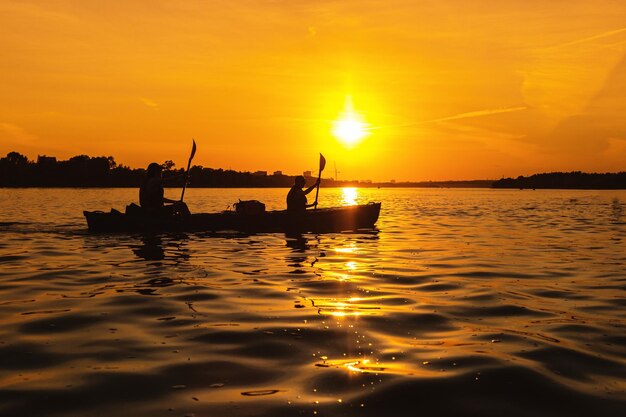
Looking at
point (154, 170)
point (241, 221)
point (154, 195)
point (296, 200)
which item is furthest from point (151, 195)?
point (296, 200)

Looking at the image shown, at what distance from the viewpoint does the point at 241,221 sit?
22.5 metres

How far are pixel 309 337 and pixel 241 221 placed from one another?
1591 centimetres

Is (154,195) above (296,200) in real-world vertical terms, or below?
above

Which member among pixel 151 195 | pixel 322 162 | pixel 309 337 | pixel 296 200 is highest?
pixel 322 162

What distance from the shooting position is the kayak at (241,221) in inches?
819

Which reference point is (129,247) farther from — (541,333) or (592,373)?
(592,373)

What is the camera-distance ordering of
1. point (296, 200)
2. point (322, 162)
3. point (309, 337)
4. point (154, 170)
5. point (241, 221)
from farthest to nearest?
point (322, 162), point (296, 200), point (241, 221), point (154, 170), point (309, 337)

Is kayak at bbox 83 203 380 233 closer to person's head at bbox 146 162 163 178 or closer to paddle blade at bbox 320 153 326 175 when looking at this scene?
person's head at bbox 146 162 163 178

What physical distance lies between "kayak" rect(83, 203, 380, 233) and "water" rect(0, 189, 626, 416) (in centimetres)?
603

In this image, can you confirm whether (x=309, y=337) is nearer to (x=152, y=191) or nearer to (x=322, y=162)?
(x=152, y=191)

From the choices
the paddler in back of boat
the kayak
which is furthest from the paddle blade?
the paddler in back of boat

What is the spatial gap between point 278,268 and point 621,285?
301 inches

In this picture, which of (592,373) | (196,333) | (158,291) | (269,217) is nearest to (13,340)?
(196,333)

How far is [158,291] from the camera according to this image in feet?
33.1
